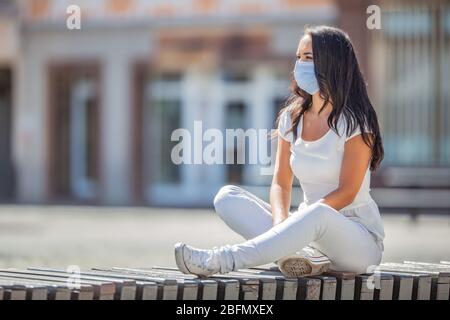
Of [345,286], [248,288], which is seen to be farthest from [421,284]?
[248,288]

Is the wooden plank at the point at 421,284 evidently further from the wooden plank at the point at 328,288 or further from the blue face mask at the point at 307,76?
the blue face mask at the point at 307,76

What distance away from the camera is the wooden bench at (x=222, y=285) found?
451cm

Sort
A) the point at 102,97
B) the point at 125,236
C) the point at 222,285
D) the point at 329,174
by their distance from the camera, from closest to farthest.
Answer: the point at 222,285 → the point at 329,174 → the point at 125,236 → the point at 102,97

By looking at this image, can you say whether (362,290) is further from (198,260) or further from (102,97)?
(102,97)

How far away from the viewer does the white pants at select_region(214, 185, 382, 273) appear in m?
4.76

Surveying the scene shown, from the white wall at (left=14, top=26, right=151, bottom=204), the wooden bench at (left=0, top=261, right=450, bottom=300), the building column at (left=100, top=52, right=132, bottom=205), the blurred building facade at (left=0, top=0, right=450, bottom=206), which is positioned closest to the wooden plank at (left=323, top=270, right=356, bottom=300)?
the wooden bench at (left=0, top=261, right=450, bottom=300)

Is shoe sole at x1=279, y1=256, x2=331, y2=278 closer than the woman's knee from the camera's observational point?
Yes

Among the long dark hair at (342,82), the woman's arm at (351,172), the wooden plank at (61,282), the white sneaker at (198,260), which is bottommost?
the wooden plank at (61,282)

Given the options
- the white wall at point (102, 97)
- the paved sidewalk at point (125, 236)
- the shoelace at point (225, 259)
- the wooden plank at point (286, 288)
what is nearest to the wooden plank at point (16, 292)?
→ the shoelace at point (225, 259)

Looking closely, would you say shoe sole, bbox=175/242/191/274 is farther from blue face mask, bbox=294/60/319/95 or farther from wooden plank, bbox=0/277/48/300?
blue face mask, bbox=294/60/319/95

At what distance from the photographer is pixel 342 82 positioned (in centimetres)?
513

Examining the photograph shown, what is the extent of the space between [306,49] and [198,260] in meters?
1.14

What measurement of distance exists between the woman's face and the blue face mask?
1.0 inches

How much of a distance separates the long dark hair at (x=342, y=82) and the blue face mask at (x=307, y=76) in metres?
0.04
